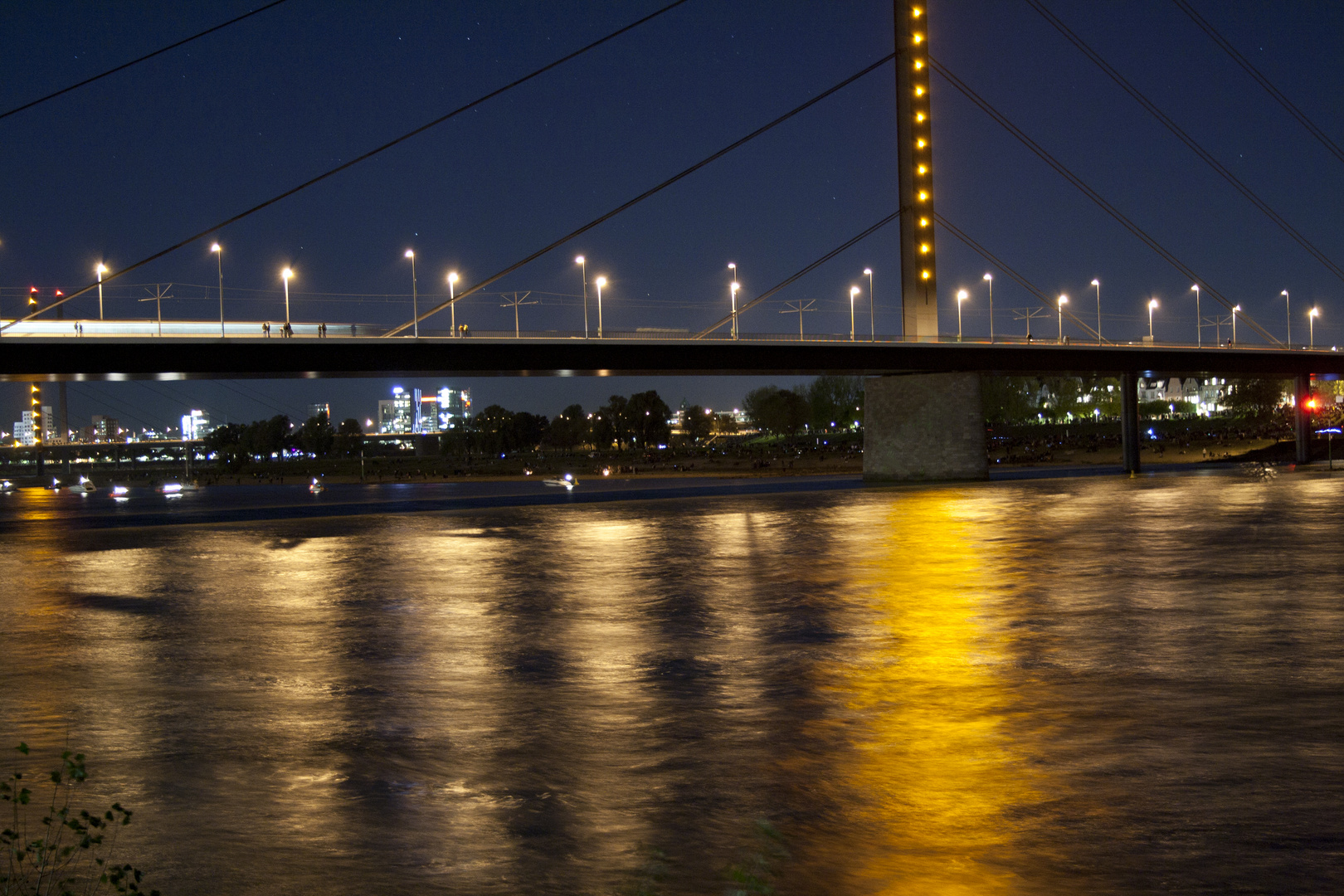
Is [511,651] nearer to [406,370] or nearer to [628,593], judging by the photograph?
[628,593]

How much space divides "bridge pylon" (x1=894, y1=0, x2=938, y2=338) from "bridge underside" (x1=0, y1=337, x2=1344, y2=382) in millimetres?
2745

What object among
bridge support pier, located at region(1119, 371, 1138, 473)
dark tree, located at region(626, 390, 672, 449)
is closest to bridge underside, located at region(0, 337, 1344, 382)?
bridge support pier, located at region(1119, 371, 1138, 473)

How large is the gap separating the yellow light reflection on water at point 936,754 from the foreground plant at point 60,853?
4.05 m

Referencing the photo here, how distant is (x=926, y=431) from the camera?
66.1 metres

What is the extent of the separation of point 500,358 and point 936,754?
4881 cm

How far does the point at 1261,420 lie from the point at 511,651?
15170 centimetres

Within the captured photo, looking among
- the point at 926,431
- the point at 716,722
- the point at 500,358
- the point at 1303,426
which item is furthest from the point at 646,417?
the point at 716,722

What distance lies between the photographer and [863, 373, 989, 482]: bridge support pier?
64375mm

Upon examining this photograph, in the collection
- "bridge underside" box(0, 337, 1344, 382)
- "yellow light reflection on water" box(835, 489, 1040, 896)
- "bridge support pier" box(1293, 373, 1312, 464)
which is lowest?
"yellow light reflection on water" box(835, 489, 1040, 896)

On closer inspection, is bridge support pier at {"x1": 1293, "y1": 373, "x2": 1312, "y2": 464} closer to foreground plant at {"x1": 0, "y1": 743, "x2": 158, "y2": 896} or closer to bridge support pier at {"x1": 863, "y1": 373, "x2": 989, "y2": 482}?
bridge support pier at {"x1": 863, "y1": 373, "x2": 989, "y2": 482}

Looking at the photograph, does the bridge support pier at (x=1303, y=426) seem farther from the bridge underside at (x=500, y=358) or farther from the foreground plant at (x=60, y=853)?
the foreground plant at (x=60, y=853)

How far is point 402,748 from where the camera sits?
10109 mm

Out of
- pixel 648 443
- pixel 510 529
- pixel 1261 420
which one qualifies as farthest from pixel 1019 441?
pixel 510 529

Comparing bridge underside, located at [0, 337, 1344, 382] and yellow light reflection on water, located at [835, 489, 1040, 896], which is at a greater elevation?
bridge underside, located at [0, 337, 1344, 382]
